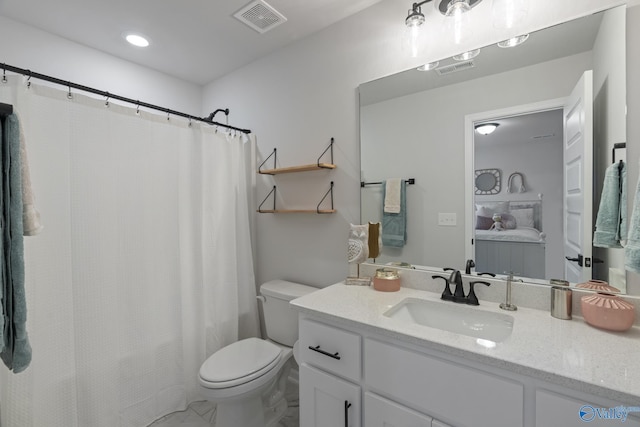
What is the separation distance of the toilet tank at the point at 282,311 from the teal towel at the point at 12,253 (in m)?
1.26

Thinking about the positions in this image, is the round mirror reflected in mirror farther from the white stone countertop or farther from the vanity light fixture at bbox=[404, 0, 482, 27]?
the vanity light fixture at bbox=[404, 0, 482, 27]

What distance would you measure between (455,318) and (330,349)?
0.58 metres

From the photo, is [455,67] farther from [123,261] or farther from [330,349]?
[123,261]

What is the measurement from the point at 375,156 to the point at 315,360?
1121mm

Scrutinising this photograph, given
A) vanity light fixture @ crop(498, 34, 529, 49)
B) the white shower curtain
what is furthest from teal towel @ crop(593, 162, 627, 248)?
the white shower curtain

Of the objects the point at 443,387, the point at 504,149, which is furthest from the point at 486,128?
the point at 443,387

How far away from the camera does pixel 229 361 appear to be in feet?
5.27

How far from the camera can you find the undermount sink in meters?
1.15

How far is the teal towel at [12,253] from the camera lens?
0.72m

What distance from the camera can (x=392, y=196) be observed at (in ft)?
5.34

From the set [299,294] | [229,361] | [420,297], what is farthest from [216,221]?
[420,297]

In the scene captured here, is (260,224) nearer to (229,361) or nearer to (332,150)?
(332,150)

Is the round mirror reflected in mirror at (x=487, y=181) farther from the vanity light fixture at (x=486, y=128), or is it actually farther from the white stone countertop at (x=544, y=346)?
the white stone countertop at (x=544, y=346)

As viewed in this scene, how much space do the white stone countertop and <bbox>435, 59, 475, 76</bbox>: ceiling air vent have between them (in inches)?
44.0
